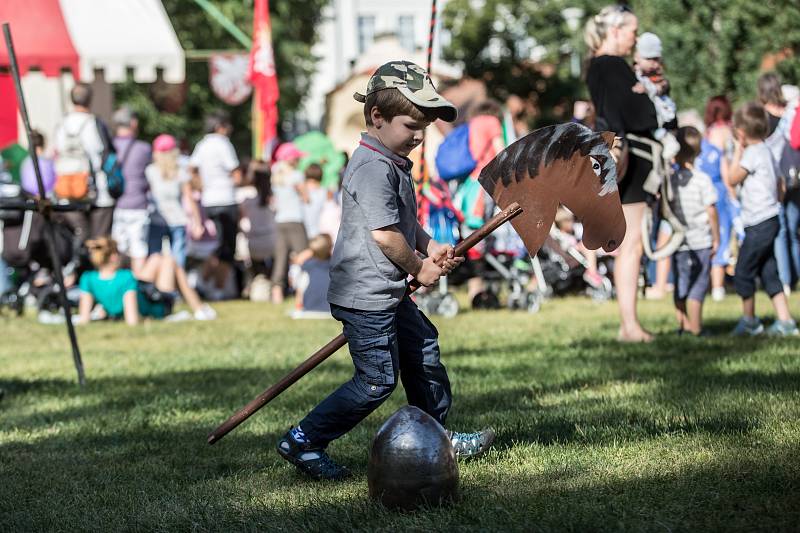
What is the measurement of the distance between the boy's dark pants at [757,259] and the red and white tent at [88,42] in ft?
24.8

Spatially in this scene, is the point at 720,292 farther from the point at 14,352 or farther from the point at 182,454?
the point at 182,454

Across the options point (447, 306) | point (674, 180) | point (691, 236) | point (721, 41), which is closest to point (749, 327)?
point (691, 236)

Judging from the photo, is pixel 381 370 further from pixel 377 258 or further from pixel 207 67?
pixel 207 67

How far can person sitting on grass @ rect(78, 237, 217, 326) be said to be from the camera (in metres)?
12.8

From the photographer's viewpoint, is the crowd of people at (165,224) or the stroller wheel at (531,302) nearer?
the crowd of people at (165,224)

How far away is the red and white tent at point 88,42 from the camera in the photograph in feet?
43.3

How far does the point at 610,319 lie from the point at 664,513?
7472mm

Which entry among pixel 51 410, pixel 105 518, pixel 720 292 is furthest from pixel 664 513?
pixel 720 292

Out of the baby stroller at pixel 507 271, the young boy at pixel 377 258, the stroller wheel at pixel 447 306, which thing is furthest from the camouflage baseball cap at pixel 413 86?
the baby stroller at pixel 507 271

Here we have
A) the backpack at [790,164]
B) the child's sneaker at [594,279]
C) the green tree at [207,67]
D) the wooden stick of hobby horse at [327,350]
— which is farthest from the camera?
the green tree at [207,67]

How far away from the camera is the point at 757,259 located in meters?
9.55

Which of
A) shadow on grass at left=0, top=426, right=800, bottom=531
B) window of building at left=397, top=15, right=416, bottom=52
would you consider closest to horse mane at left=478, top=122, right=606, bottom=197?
shadow on grass at left=0, top=426, right=800, bottom=531

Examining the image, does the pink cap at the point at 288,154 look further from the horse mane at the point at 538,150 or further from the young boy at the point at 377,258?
the horse mane at the point at 538,150

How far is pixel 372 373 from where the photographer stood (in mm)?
5000
